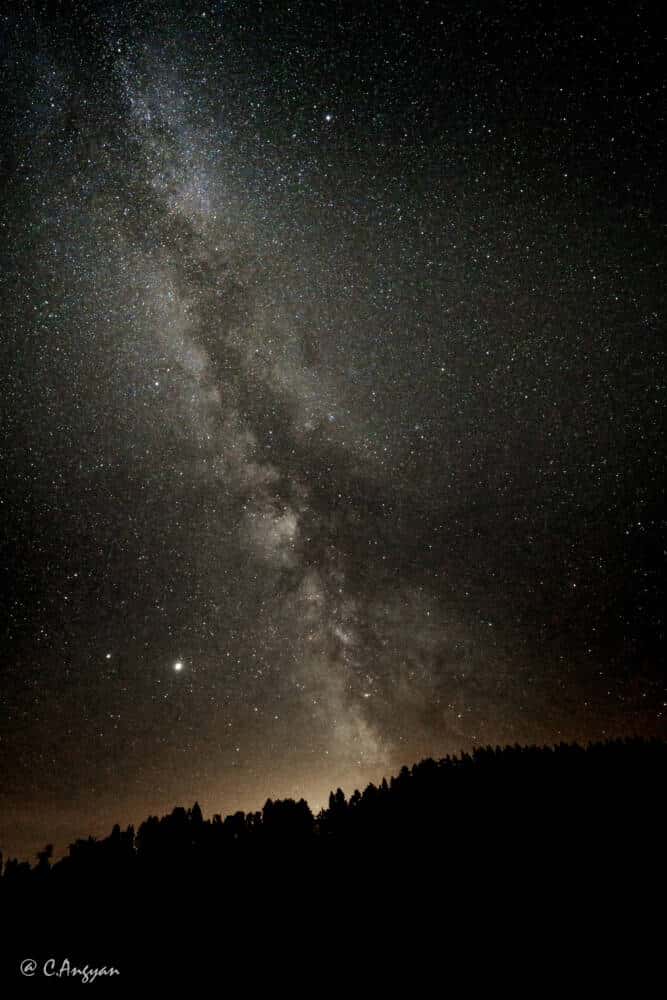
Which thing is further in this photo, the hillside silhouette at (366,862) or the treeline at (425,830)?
the treeline at (425,830)

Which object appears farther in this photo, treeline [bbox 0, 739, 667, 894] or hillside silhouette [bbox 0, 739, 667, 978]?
treeline [bbox 0, 739, 667, 894]

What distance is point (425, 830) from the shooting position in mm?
45531

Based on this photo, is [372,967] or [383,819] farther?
[383,819]

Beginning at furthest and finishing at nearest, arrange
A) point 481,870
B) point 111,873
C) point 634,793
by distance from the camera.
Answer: point 634,793, point 111,873, point 481,870

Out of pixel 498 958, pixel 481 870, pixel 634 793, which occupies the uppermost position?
pixel 634 793

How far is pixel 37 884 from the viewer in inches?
1524

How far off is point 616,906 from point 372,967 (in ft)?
55.1

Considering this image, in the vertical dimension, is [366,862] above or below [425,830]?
below

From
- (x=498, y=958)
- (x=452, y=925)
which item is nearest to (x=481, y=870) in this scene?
(x=452, y=925)

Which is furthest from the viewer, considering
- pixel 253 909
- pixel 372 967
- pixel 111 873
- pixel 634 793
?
pixel 634 793

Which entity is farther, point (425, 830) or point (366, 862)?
point (425, 830)

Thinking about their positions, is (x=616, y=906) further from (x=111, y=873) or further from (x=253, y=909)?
(x=111, y=873)

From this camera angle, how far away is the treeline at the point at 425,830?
1578 inches

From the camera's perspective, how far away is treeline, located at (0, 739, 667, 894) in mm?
40094
